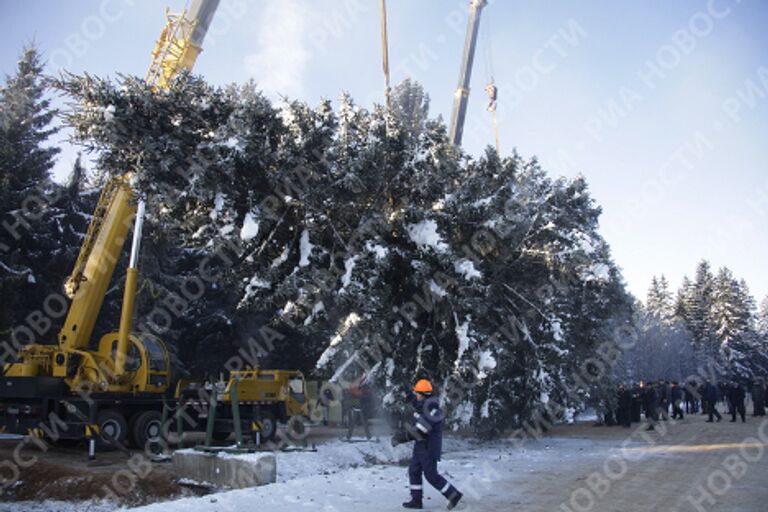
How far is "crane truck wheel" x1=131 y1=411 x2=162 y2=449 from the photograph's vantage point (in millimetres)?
15281

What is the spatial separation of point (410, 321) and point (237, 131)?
5995 mm

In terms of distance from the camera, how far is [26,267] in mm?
23781

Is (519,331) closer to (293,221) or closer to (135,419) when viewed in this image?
(293,221)

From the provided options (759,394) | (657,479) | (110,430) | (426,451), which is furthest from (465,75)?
(426,451)

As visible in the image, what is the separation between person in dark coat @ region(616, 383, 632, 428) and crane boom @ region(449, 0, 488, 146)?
14.2 metres

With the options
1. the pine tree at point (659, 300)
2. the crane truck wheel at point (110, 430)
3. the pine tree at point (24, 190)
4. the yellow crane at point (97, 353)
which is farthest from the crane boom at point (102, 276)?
the pine tree at point (659, 300)

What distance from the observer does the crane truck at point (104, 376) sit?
14328 mm

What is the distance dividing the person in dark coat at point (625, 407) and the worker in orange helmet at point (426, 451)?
19.4m

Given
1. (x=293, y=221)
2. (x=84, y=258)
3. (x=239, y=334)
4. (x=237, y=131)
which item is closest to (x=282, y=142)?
(x=237, y=131)

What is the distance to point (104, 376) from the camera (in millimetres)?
15500

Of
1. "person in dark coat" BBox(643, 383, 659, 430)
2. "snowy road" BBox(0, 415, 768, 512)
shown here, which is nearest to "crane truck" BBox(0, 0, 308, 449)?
"snowy road" BBox(0, 415, 768, 512)

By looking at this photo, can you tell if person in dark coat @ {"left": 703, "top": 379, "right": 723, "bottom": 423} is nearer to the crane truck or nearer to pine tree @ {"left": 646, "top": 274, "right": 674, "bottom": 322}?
the crane truck

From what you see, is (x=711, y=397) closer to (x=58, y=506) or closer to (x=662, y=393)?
(x=662, y=393)

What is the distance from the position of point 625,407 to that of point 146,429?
19.3 metres
